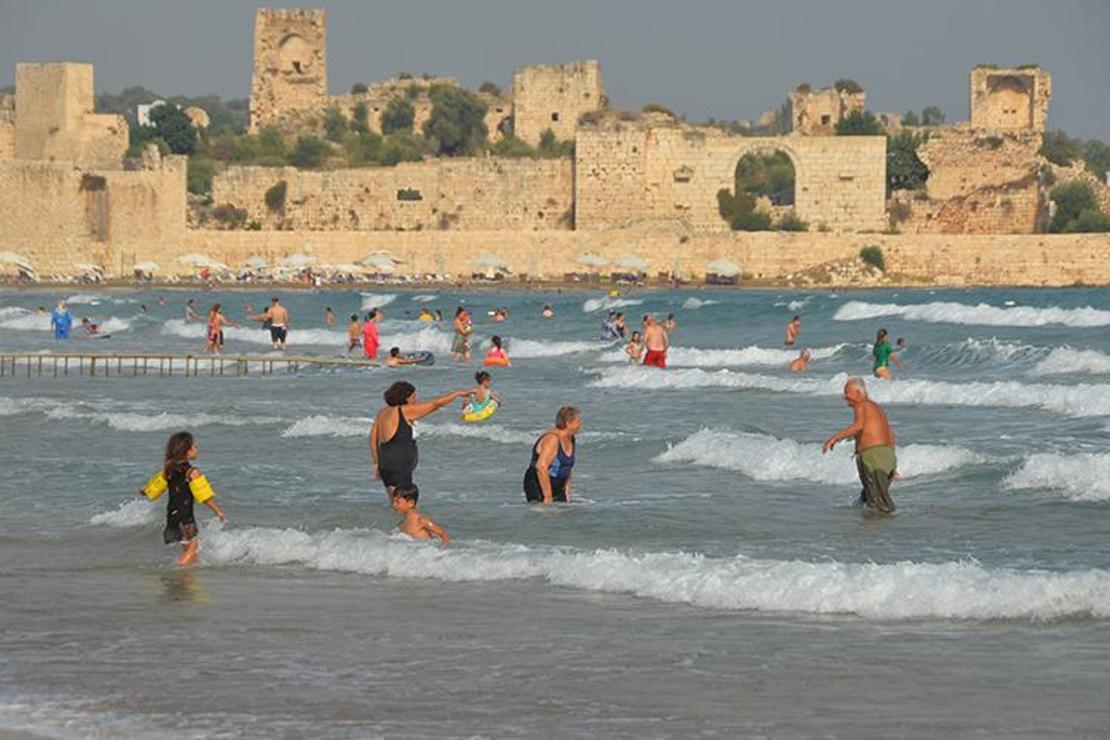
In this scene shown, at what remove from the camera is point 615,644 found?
28.1ft

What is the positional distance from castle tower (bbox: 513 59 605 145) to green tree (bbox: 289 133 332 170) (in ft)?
17.7

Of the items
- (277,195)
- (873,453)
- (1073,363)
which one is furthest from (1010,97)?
(873,453)

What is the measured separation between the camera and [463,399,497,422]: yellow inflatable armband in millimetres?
17991

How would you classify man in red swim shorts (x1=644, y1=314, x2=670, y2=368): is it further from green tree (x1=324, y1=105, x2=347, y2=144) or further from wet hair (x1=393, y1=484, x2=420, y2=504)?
green tree (x1=324, y1=105, x2=347, y2=144)

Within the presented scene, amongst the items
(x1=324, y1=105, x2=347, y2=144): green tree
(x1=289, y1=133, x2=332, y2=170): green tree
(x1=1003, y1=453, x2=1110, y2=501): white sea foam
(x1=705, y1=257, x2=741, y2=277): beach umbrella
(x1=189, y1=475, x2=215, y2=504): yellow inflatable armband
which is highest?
(x1=324, y1=105, x2=347, y2=144): green tree

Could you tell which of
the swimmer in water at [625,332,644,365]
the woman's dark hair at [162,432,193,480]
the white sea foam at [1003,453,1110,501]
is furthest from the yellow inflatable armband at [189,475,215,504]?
the swimmer in water at [625,332,644,365]

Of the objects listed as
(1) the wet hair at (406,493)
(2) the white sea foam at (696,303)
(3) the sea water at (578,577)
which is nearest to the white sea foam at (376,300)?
(2) the white sea foam at (696,303)

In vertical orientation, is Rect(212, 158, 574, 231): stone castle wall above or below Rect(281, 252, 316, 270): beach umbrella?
above

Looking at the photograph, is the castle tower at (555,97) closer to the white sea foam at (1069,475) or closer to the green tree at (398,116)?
the green tree at (398,116)

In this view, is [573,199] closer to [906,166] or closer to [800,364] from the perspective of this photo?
[906,166]

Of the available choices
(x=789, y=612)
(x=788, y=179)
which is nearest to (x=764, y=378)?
(x=789, y=612)

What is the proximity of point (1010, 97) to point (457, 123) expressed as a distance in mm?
15189

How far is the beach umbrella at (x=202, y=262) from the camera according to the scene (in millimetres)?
53844

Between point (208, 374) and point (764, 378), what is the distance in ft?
20.7
